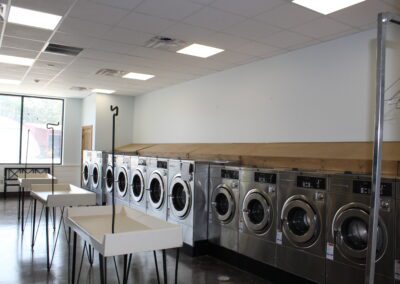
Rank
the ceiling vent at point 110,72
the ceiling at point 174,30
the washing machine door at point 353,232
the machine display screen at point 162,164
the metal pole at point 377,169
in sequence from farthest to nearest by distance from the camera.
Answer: the ceiling vent at point 110,72, the machine display screen at point 162,164, the ceiling at point 174,30, the washing machine door at point 353,232, the metal pole at point 377,169

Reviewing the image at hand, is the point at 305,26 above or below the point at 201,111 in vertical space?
above

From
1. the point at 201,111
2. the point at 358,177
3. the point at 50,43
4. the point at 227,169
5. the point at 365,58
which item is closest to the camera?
the point at 358,177

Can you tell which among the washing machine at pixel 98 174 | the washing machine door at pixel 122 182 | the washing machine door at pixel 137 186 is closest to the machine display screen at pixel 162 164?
the washing machine door at pixel 137 186

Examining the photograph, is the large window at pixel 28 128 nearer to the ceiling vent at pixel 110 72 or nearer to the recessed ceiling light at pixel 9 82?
the recessed ceiling light at pixel 9 82

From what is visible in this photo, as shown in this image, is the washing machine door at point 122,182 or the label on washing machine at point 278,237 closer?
the label on washing machine at point 278,237

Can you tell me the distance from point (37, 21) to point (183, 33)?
168 centimetres

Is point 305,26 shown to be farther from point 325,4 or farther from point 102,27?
point 102,27

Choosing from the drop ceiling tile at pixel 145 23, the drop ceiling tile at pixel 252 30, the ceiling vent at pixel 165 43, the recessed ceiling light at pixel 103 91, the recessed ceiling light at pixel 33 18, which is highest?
the drop ceiling tile at pixel 252 30

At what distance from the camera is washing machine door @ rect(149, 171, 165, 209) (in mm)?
5605

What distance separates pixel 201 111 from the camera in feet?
22.8

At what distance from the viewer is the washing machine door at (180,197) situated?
481 cm

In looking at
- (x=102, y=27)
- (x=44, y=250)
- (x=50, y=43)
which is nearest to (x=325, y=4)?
(x=102, y=27)

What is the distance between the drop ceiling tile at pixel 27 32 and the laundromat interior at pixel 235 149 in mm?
25

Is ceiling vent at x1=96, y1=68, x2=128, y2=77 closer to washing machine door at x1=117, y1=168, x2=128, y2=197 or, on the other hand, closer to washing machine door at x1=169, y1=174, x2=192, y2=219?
washing machine door at x1=117, y1=168, x2=128, y2=197
